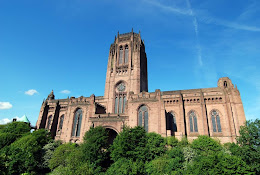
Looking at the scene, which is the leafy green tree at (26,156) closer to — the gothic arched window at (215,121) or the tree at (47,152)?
the tree at (47,152)

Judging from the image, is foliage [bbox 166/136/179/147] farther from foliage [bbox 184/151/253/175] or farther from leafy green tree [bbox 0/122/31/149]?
leafy green tree [bbox 0/122/31/149]

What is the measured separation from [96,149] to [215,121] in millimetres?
27237

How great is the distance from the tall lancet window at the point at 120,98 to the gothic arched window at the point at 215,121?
859 inches

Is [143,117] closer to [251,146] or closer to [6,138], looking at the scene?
[251,146]

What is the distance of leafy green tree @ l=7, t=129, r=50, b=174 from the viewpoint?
93.0 ft

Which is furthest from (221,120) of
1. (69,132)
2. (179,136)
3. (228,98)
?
(69,132)

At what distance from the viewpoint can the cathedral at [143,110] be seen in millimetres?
35312

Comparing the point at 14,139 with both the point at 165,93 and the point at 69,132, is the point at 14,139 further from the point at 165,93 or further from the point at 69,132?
the point at 165,93

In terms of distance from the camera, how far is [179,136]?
111 feet

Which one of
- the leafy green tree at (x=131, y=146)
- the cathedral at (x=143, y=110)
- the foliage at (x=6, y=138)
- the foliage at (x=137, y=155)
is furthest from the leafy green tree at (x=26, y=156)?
the leafy green tree at (x=131, y=146)

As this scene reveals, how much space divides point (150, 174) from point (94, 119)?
17.5 meters

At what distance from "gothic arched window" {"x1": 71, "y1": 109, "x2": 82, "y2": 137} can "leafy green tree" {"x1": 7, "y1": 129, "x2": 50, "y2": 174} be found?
7.47 meters

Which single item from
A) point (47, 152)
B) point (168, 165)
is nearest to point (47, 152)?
point (47, 152)

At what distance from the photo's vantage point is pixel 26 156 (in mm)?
29547
